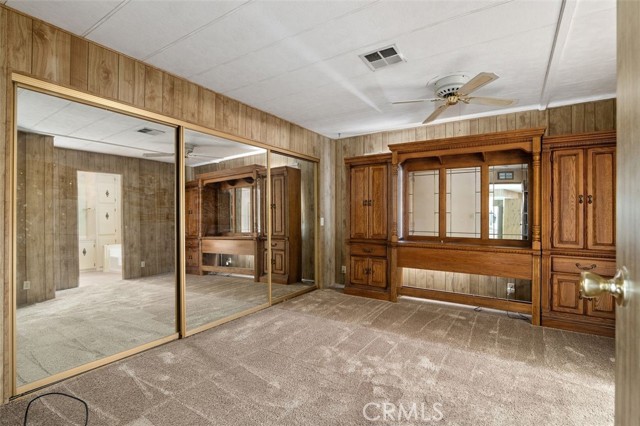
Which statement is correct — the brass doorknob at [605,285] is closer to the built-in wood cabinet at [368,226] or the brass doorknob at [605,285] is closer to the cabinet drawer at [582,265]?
the cabinet drawer at [582,265]

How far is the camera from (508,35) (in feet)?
7.97

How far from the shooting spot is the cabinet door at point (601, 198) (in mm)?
3146

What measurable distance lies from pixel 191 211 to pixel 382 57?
2.49 metres

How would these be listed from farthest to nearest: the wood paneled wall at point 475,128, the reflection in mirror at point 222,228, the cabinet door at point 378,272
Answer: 1. the cabinet door at point 378,272
2. the wood paneled wall at point 475,128
3. the reflection in mirror at point 222,228

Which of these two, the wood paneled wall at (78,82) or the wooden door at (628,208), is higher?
the wood paneled wall at (78,82)

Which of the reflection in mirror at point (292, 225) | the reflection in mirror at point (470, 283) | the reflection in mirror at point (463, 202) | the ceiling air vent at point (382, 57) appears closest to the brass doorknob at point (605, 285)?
the ceiling air vent at point (382, 57)

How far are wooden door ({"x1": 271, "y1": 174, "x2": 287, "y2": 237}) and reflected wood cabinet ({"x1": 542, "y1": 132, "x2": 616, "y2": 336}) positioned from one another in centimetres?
342

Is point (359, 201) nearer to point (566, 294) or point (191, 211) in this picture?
point (191, 211)

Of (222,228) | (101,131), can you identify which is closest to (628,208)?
(101,131)

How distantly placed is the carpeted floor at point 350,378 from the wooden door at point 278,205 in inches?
65.8

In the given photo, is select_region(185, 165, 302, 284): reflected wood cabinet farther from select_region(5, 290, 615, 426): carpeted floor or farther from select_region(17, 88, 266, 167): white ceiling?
select_region(5, 290, 615, 426): carpeted floor

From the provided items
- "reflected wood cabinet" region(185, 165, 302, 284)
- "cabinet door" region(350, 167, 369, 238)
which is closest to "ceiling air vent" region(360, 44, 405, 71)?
"cabinet door" region(350, 167, 369, 238)

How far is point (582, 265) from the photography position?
128 inches

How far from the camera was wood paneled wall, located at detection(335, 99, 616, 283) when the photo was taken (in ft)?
12.1
